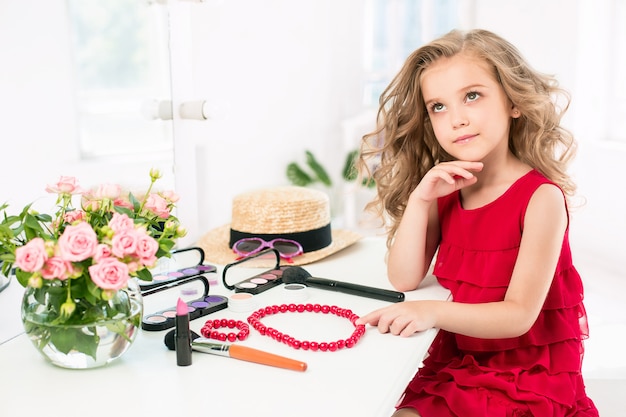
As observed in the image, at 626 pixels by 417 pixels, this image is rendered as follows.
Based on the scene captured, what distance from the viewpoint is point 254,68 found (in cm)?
360

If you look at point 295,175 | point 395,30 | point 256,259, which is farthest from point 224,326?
point 395,30

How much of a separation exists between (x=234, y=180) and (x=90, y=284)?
2.35m

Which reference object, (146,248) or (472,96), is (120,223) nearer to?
(146,248)

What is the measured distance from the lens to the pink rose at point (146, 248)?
0.84 metres

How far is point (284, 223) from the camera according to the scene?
1.53 m

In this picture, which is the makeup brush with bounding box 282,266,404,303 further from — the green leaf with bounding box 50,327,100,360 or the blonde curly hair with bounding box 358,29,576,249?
the green leaf with bounding box 50,327,100,360

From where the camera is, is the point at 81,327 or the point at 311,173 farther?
the point at 311,173

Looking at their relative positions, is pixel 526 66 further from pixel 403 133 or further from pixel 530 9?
pixel 530 9

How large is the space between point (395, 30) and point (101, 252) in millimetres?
4170

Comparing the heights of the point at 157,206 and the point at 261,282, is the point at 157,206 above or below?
above

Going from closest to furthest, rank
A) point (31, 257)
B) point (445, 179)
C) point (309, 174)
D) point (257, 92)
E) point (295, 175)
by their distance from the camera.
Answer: point (31, 257), point (445, 179), point (257, 92), point (295, 175), point (309, 174)

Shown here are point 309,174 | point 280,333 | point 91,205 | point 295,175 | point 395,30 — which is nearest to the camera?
point 91,205

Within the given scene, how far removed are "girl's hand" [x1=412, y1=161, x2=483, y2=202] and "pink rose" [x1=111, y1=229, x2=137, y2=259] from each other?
625 millimetres

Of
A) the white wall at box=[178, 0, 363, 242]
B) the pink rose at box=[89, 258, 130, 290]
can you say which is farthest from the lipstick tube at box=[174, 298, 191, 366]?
the white wall at box=[178, 0, 363, 242]
